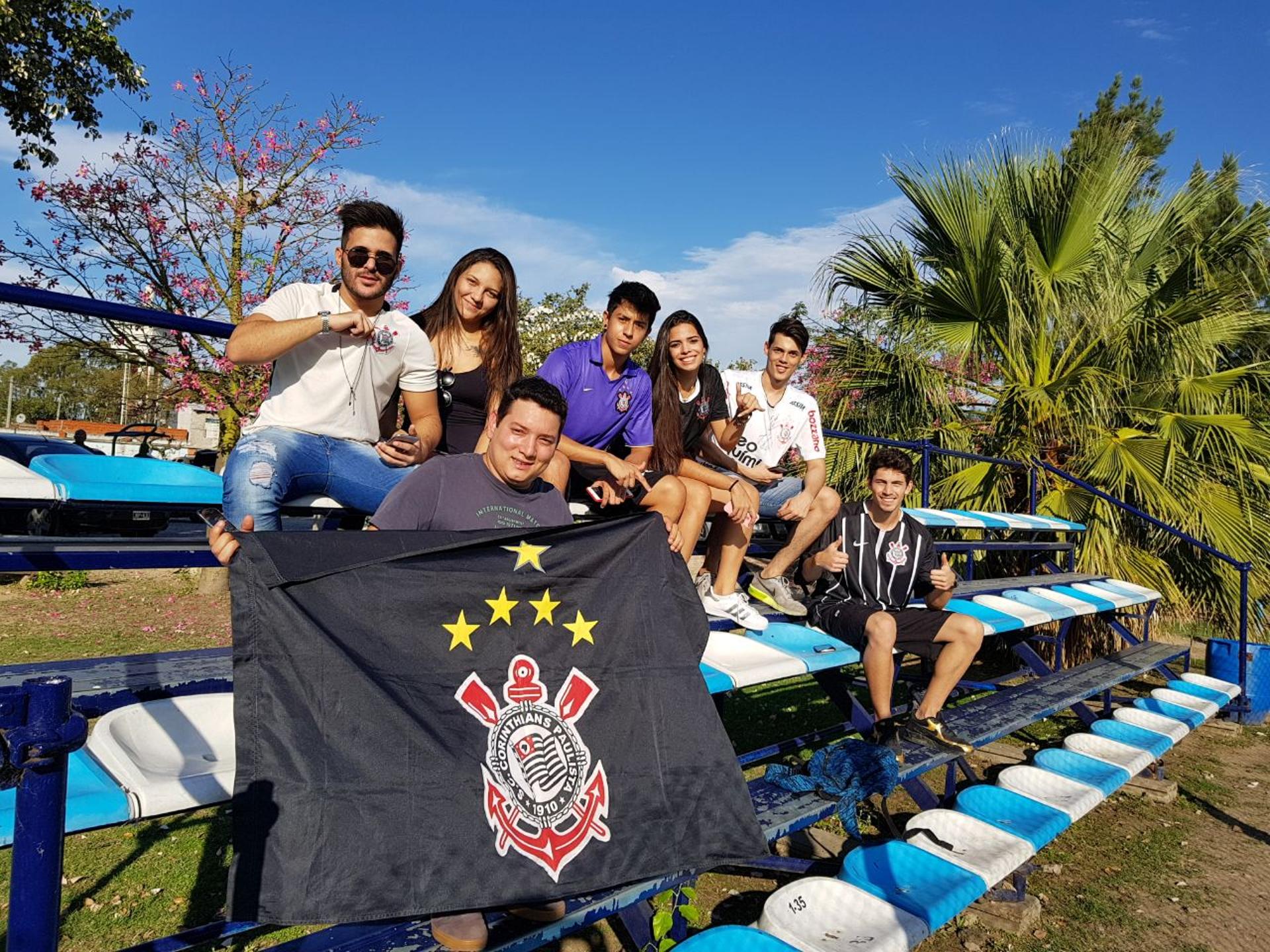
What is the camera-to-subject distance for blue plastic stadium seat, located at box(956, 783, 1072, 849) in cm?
368

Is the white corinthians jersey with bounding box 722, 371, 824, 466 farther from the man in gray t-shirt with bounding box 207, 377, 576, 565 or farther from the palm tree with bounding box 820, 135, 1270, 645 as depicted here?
the palm tree with bounding box 820, 135, 1270, 645

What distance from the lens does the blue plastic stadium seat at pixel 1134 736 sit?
510 centimetres

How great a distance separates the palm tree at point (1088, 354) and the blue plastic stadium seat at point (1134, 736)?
3262 millimetres

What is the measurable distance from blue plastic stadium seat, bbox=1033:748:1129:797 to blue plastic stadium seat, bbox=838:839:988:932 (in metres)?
1.55

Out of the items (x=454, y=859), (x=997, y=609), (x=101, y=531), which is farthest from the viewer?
(x=997, y=609)

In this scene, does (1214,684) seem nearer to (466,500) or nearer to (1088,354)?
(1088,354)

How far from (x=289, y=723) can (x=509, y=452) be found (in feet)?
3.54

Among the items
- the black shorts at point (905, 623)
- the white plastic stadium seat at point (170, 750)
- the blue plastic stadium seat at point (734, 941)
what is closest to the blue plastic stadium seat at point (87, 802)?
the white plastic stadium seat at point (170, 750)

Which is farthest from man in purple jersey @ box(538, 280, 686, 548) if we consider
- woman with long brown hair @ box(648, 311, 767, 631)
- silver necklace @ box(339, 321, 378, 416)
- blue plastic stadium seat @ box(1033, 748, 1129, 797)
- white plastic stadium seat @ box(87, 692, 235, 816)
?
blue plastic stadium seat @ box(1033, 748, 1129, 797)

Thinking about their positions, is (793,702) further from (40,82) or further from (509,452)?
(40,82)

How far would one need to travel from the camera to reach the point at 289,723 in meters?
1.94

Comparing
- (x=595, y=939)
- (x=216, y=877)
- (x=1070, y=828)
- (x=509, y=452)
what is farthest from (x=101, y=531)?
(x=1070, y=828)

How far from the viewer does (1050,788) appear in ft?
14.1

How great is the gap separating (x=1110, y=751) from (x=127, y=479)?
17.0 feet
